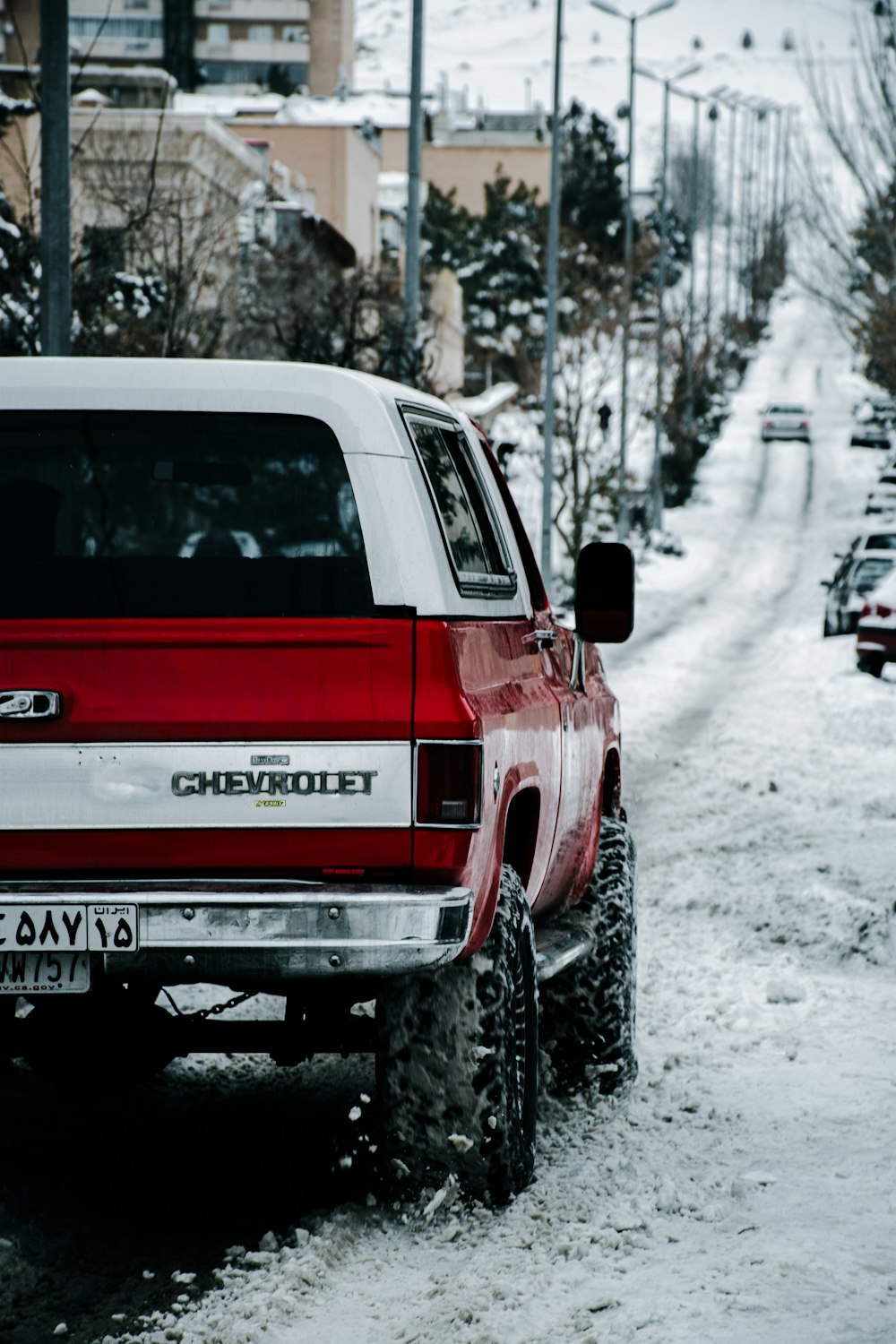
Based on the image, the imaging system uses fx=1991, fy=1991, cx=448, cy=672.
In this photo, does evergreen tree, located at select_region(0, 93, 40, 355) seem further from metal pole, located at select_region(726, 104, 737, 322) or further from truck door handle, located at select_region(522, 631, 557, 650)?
metal pole, located at select_region(726, 104, 737, 322)

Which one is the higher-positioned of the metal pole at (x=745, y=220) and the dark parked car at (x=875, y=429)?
the metal pole at (x=745, y=220)

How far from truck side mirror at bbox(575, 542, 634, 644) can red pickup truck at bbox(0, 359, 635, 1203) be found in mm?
17

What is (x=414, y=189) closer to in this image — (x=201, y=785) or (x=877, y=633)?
(x=877, y=633)

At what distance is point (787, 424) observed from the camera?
7762cm

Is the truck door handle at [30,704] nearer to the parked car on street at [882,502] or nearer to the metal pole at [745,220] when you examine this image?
the parked car on street at [882,502]

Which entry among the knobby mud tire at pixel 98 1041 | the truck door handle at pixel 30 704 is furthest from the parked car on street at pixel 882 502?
the truck door handle at pixel 30 704

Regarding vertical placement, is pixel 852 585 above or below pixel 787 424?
above

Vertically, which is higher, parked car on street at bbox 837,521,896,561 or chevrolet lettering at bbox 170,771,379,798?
chevrolet lettering at bbox 170,771,379,798

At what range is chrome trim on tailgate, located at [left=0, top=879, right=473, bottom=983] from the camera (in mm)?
4125

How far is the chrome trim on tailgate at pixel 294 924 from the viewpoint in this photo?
4.12m

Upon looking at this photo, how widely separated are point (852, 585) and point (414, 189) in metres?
9.08

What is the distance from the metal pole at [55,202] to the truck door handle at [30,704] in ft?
26.9

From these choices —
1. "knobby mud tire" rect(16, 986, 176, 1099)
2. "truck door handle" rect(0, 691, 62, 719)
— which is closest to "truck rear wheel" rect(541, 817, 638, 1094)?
"knobby mud tire" rect(16, 986, 176, 1099)

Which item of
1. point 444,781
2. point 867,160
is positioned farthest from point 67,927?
point 867,160
